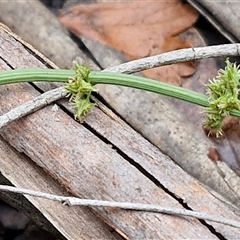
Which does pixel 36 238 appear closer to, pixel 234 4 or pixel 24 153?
pixel 24 153

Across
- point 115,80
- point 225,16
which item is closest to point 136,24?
point 225,16

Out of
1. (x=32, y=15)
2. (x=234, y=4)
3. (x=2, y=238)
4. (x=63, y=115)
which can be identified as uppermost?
(x=234, y=4)

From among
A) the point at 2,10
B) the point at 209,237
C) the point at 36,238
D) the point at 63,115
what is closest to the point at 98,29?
the point at 2,10

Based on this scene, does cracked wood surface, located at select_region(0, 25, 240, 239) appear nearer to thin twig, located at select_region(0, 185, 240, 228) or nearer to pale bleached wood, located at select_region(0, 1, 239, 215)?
thin twig, located at select_region(0, 185, 240, 228)

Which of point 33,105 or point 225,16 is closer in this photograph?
point 33,105

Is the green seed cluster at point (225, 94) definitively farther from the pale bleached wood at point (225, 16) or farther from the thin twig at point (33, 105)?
the pale bleached wood at point (225, 16)

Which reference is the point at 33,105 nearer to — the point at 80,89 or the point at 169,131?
the point at 80,89
